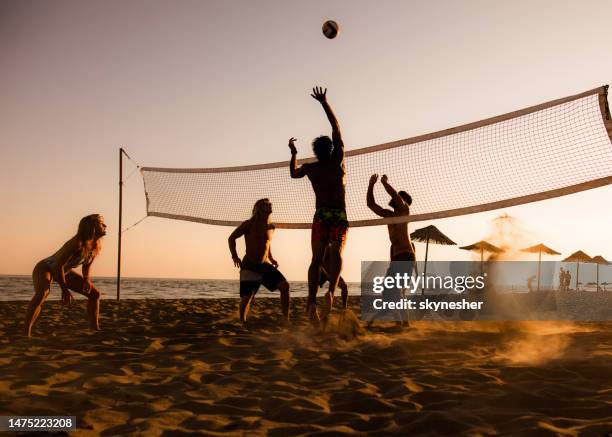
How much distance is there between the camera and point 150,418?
265 cm

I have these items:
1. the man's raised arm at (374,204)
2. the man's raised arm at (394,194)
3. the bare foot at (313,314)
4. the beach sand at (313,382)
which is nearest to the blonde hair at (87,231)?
the beach sand at (313,382)

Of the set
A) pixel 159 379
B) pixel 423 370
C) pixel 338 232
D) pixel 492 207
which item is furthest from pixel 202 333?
pixel 492 207

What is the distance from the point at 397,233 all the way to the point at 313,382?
11.2 feet

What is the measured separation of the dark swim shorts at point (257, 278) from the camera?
6336 mm

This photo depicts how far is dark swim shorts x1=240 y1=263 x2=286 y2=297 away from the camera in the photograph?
6336 mm

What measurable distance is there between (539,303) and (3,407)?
428 inches

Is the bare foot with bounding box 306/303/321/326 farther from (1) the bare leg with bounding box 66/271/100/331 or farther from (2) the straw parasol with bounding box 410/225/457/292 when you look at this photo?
(2) the straw parasol with bounding box 410/225/457/292

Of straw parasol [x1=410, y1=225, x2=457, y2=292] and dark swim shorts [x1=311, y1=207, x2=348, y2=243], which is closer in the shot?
dark swim shorts [x1=311, y1=207, x2=348, y2=243]

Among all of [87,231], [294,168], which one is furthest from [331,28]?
[87,231]

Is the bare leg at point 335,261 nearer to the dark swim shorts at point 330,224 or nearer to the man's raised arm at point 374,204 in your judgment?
the dark swim shorts at point 330,224

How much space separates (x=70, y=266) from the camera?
526 centimetres

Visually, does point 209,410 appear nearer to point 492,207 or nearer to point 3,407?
point 3,407

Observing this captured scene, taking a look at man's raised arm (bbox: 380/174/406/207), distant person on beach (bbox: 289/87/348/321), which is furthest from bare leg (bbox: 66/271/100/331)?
man's raised arm (bbox: 380/174/406/207)

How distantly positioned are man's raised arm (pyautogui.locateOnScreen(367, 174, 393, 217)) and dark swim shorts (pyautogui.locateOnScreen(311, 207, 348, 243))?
919 mm
